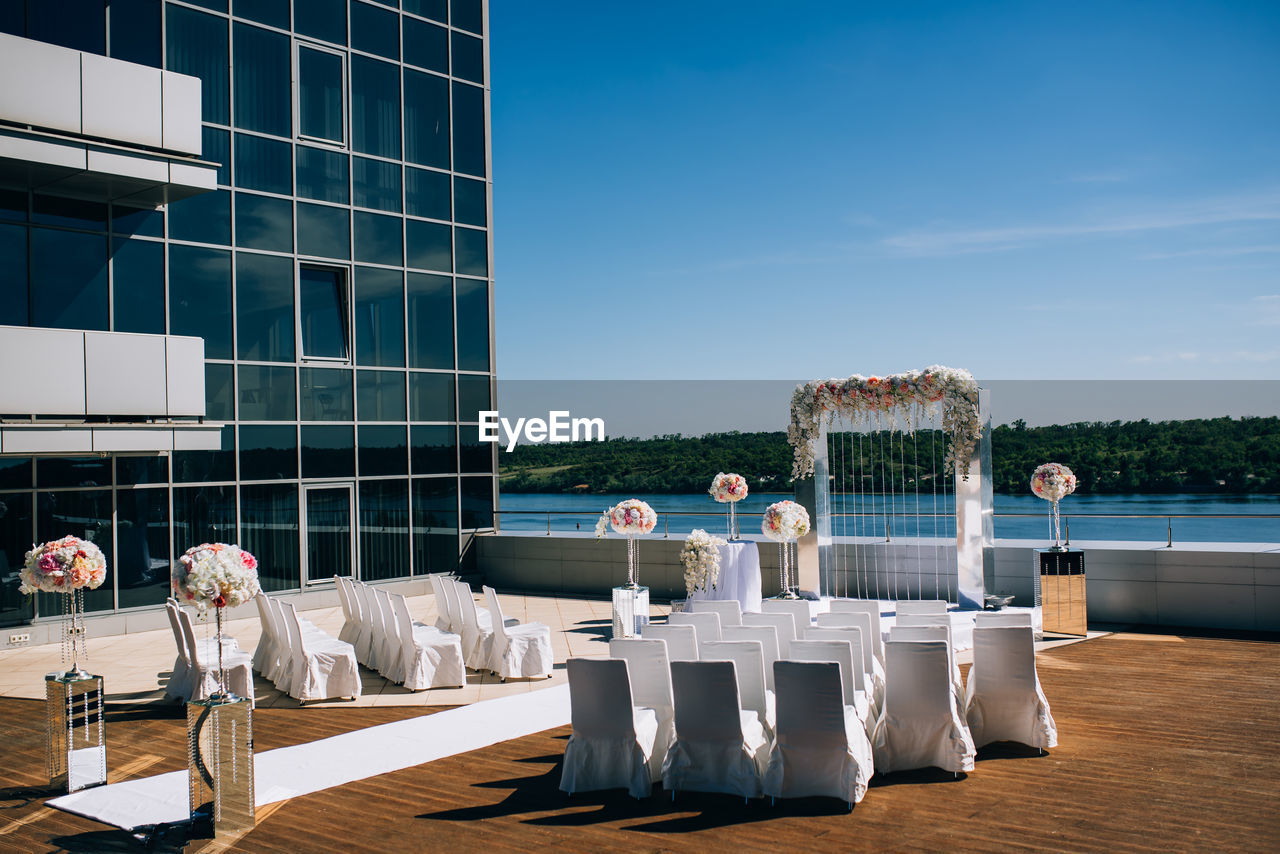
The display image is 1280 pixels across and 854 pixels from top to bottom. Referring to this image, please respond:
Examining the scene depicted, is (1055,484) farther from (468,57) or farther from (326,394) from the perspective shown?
(468,57)

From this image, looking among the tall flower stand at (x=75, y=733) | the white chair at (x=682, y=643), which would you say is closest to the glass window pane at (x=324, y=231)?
the tall flower stand at (x=75, y=733)

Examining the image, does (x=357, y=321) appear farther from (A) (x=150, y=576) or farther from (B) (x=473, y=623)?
(B) (x=473, y=623)

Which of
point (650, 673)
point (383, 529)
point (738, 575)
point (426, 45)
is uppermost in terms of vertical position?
point (426, 45)

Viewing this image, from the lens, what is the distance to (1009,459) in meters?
20.6

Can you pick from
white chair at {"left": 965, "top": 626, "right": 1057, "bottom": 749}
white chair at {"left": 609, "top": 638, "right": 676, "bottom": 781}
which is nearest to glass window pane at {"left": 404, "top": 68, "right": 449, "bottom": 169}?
white chair at {"left": 609, "top": 638, "right": 676, "bottom": 781}

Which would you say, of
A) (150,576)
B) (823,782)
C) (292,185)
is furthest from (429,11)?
(823,782)

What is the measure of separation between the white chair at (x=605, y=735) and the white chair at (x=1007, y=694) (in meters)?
2.68

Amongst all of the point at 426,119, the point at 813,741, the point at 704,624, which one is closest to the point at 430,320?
the point at 426,119

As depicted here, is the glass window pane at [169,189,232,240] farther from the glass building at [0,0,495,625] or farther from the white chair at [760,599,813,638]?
the white chair at [760,599,813,638]

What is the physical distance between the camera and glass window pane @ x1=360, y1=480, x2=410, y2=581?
1731cm

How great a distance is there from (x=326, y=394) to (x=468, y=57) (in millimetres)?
7473

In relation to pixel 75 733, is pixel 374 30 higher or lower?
higher

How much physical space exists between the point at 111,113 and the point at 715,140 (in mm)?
17496

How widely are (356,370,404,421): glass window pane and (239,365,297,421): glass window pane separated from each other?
1283 mm
